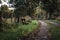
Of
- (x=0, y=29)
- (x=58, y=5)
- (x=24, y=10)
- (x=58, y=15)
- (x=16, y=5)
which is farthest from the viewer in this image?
(x=58, y=15)

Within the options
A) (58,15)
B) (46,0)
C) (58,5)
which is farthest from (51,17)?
(46,0)

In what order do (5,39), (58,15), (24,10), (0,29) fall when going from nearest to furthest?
(5,39) < (0,29) < (24,10) < (58,15)

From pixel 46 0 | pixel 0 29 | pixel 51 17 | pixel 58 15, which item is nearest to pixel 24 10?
pixel 46 0

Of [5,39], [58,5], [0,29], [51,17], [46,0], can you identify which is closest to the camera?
[5,39]

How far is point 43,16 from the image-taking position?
81.7 m

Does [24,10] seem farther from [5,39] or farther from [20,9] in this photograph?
[5,39]

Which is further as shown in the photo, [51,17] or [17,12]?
[51,17]

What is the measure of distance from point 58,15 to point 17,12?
96.5 feet

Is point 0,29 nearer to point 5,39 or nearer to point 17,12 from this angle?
point 5,39

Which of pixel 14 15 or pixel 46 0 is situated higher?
pixel 46 0

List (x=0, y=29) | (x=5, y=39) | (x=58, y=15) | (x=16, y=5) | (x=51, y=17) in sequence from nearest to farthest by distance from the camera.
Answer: (x=5, y=39) → (x=0, y=29) → (x=16, y=5) → (x=58, y=15) → (x=51, y=17)

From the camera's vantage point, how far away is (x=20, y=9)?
34938 mm

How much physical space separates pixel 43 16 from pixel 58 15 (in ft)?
65.1

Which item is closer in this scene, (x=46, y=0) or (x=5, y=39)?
(x=5, y=39)
